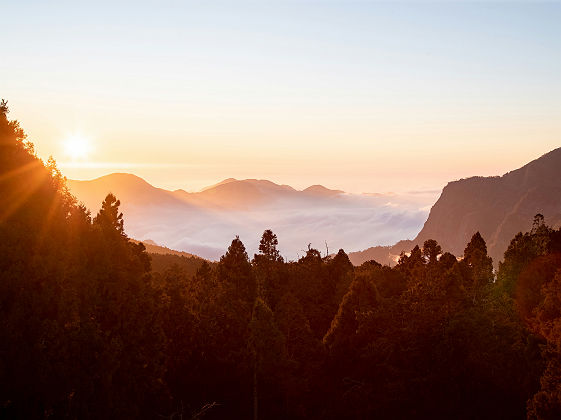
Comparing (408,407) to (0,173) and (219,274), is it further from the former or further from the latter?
(0,173)

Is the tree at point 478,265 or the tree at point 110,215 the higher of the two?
the tree at point 110,215

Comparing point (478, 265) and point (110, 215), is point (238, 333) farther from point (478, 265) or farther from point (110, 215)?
point (478, 265)

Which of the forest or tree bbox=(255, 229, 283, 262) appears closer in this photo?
the forest

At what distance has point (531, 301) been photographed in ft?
141

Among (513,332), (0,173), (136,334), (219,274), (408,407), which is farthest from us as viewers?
(219,274)

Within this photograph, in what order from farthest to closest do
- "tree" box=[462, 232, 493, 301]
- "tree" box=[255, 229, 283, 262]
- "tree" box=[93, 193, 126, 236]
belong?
"tree" box=[462, 232, 493, 301] < "tree" box=[255, 229, 283, 262] < "tree" box=[93, 193, 126, 236]

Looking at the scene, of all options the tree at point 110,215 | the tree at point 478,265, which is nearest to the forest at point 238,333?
the tree at point 110,215

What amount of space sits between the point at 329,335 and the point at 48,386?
24.5m

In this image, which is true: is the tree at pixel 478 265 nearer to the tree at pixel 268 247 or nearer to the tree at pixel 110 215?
the tree at pixel 268 247

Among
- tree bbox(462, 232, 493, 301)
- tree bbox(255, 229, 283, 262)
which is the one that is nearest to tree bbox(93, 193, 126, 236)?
tree bbox(255, 229, 283, 262)

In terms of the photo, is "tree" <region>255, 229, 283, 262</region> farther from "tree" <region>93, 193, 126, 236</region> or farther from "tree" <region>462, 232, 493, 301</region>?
"tree" <region>93, 193, 126, 236</region>

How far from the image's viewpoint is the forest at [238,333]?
→ 18.9 meters

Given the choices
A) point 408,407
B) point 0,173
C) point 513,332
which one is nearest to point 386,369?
point 408,407

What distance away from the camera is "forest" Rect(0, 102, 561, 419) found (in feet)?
62.0
